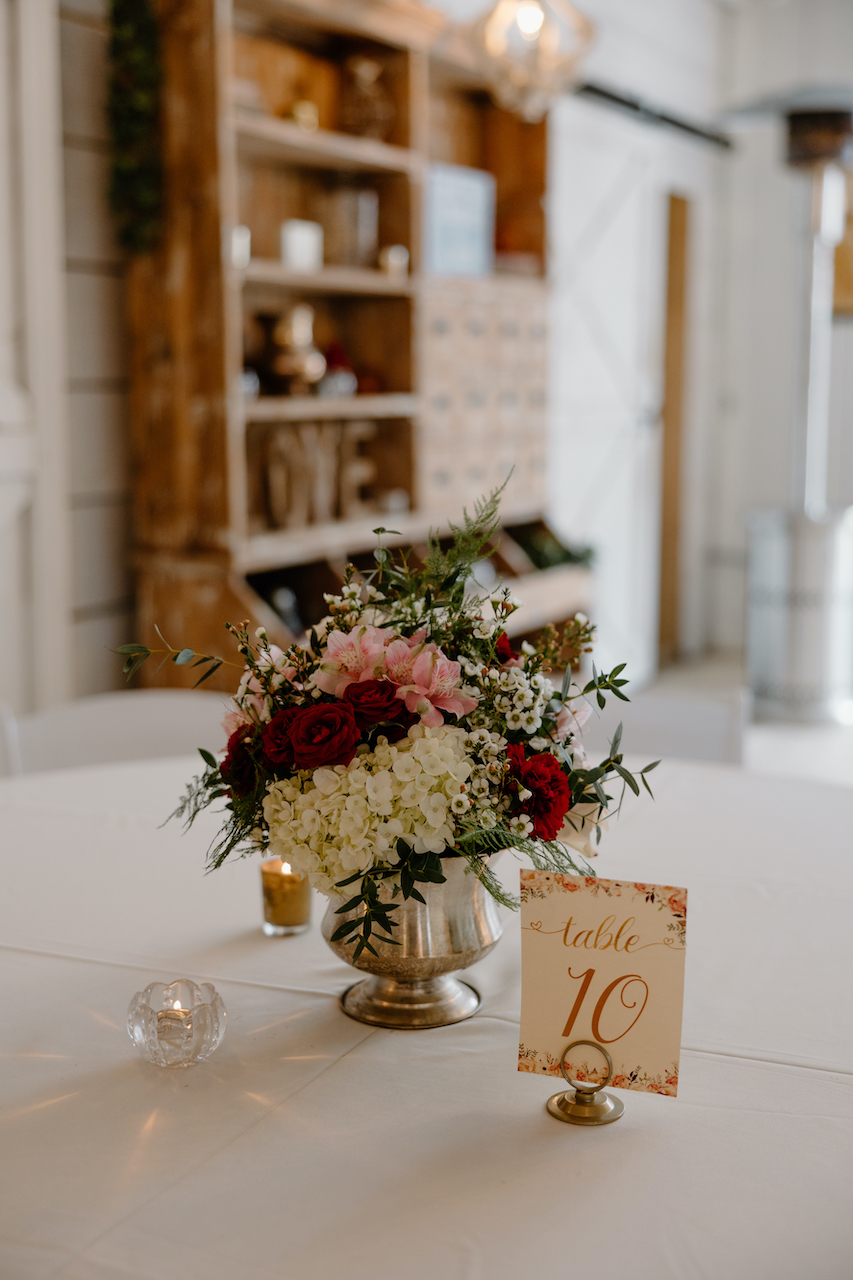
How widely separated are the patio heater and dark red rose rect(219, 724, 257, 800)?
4.61 metres

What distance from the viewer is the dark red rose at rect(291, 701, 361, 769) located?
105 centimetres

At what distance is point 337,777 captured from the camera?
1.06 m

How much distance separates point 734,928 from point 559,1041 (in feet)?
1.50

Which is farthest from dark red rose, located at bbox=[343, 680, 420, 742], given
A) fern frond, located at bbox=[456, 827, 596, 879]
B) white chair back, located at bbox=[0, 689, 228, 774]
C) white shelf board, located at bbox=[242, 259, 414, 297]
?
white shelf board, located at bbox=[242, 259, 414, 297]

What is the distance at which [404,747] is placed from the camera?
1070 mm

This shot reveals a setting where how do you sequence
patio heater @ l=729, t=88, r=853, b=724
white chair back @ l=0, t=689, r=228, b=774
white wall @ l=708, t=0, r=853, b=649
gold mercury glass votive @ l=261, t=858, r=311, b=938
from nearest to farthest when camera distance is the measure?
1. gold mercury glass votive @ l=261, t=858, r=311, b=938
2. white chair back @ l=0, t=689, r=228, b=774
3. patio heater @ l=729, t=88, r=853, b=724
4. white wall @ l=708, t=0, r=853, b=649

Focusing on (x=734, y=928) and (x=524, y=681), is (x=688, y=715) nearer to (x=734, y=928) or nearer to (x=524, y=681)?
(x=734, y=928)

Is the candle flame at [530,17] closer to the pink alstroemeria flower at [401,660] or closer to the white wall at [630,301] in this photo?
the white wall at [630,301]

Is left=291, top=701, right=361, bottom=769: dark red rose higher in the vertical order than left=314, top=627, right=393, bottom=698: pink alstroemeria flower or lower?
lower

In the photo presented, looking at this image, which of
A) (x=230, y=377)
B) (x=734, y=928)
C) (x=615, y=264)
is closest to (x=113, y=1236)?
(x=734, y=928)

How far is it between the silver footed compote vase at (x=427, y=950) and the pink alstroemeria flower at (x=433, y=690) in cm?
13

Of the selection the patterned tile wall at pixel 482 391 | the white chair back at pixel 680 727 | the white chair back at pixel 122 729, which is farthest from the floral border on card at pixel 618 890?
the patterned tile wall at pixel 482 391

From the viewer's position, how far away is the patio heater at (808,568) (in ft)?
17.3

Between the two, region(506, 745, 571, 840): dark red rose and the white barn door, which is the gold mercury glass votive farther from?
the white barn door
